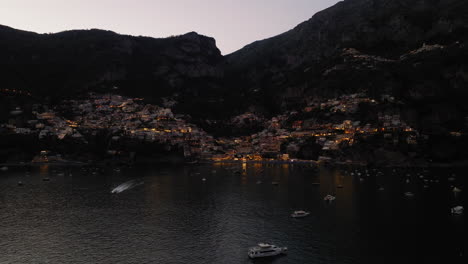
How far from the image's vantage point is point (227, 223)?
186 feet

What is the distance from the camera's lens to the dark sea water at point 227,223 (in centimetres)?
4175

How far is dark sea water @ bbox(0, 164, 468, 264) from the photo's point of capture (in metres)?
41.8

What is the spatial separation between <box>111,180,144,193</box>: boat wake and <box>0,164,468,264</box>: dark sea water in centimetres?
167

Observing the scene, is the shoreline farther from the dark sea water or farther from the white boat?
the white boat

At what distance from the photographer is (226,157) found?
625 feet

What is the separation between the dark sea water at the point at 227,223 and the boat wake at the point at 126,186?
167 cm

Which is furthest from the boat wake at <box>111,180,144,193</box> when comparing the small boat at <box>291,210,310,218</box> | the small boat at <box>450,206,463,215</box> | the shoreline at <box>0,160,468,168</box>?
the small boat at <box>450,206,463,215</box>

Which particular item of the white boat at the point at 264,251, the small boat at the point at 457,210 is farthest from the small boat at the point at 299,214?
the small boat at the point at 457,210

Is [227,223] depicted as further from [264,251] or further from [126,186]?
[126,186]

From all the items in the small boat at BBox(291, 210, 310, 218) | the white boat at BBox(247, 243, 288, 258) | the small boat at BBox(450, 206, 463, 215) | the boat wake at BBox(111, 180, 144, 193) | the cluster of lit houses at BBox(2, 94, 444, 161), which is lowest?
the small boat at BBox(450, 206, 463, 215)

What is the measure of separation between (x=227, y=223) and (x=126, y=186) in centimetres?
4942

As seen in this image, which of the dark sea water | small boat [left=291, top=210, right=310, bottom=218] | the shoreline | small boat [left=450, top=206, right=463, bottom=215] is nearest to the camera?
the dark sea water

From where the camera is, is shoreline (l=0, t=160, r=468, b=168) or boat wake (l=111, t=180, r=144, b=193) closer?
boat wake (l=111, t=180, r=144, b=193)

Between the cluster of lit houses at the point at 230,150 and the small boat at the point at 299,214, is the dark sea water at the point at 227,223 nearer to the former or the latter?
the small boat at the point at 299,214
